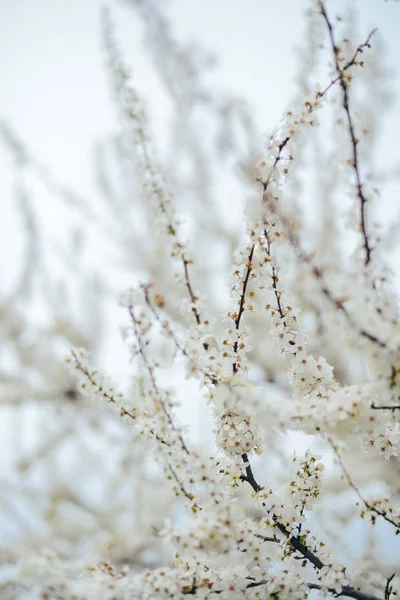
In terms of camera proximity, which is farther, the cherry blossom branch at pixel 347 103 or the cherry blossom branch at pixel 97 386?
the cherry blossom branch at pixel 97 386

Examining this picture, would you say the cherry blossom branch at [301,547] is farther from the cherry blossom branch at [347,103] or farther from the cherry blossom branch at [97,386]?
the cherry blossom branch at [347,103]

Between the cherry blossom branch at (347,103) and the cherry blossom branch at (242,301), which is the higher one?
the cherry blossom branch at (347,103)

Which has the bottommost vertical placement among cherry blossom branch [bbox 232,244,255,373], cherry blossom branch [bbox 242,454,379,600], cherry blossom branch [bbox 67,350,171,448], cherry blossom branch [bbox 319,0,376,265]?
cherry blossom branch [bbox 242,454,379,600]

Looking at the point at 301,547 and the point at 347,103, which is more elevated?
the point at 347,103

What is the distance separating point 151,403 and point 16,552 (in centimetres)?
450

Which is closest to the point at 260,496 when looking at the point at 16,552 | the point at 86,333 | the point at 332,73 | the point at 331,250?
the point at 332,73

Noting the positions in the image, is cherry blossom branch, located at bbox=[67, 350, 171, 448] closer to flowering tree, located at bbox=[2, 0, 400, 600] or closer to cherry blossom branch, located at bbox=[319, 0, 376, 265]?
flowering tree, located at bbox=[2, 0, 400, 600]

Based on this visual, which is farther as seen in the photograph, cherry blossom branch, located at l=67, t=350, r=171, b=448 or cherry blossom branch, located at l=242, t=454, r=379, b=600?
cherry blossom branch, located at l=67, t=350, r=171, b=448

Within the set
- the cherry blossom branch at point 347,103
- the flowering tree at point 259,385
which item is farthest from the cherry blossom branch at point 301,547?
the cherry blossom branch at point 347,103

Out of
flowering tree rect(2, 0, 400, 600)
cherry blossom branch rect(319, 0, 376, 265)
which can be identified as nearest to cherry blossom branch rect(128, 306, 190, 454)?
flowering tree rect(2, 0, 400, 600)

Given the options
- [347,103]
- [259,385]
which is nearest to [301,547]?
[259,385]

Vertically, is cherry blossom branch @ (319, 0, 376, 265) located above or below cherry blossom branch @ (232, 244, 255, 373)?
above

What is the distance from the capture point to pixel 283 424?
111cm

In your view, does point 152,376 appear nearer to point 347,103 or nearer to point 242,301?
point 242,301
